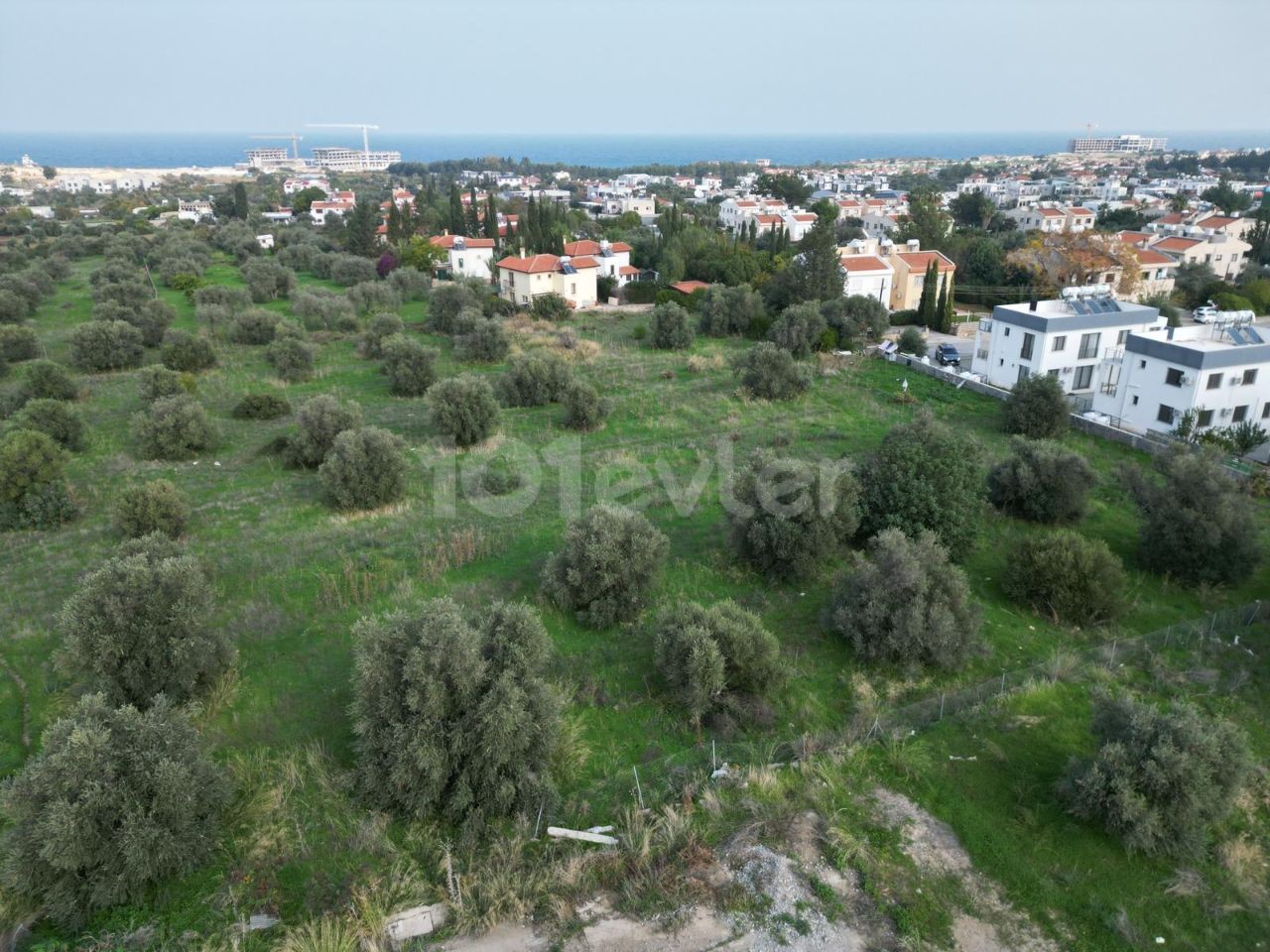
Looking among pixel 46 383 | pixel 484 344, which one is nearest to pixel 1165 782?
pixel 484 344

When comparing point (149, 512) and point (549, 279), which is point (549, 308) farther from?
point (149, 512)

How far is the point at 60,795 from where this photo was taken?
870 centimetres

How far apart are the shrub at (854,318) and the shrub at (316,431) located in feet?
78.5

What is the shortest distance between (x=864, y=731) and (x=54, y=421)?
959 inches

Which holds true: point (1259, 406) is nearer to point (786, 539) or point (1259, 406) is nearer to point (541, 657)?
point (786, 539)

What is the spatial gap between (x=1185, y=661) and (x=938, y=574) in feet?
15.2

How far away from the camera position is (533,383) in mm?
28281

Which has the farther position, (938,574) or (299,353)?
(299,353)

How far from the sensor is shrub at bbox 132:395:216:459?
22797 mm

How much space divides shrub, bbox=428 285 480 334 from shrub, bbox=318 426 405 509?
22.1m

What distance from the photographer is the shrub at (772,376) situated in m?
28.5

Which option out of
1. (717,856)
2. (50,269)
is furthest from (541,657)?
(50,269)

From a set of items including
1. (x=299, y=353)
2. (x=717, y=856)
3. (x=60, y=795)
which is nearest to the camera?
(x=60, y=795)

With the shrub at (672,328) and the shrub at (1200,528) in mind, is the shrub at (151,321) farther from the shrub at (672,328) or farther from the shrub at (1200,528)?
the shrub at (1200,528)
